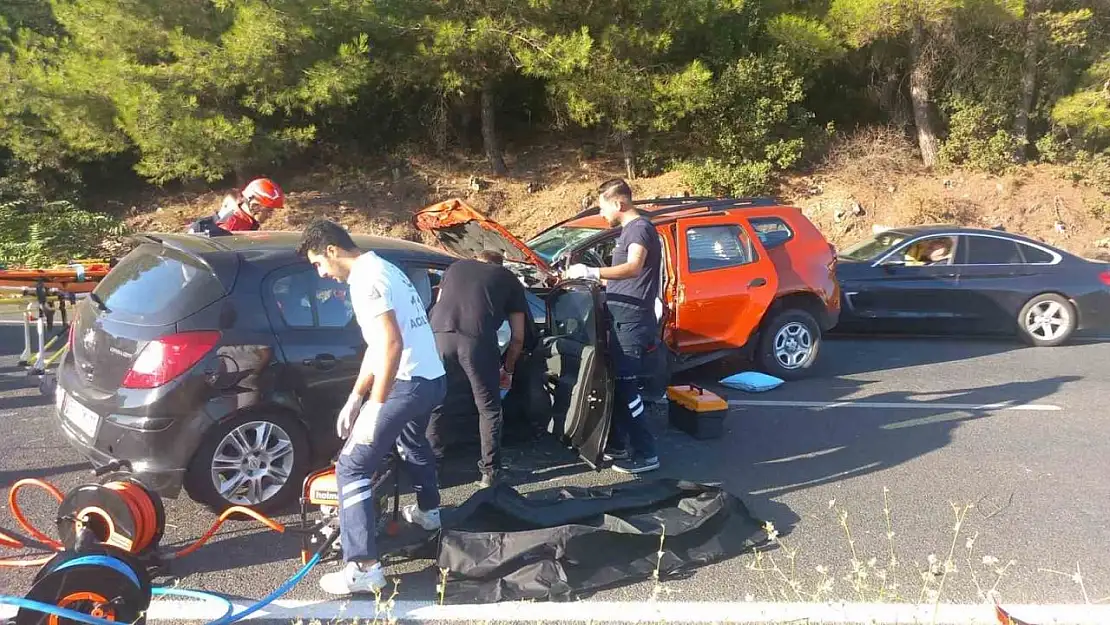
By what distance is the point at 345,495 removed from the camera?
346 centimetres

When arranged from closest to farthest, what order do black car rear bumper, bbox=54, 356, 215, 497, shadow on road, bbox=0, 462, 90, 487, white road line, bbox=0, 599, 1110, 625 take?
white road line, bbox=0, 599, 1110, 625
black car rear bumper, bbox=54, 356, 215, 497
shadow on road, bbox=0, 462, 90, 487

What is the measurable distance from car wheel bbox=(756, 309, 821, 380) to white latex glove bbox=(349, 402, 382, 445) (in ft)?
15.9

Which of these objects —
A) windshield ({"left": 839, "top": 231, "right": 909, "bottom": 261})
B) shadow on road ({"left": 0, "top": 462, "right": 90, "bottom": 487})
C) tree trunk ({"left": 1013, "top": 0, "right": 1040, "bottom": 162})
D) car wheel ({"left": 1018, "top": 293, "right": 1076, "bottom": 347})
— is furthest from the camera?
tree trunk ({"left": 1013, "top": 0, "right": 1040, "bottom": 162})

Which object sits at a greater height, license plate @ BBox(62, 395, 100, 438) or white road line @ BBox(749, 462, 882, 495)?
license plate @ BBox(62, 395, 100, 438)

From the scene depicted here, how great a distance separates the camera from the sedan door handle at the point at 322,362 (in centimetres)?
435

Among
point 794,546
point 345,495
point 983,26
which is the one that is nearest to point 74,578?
point 345,495

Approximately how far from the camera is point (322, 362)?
439 centimetres

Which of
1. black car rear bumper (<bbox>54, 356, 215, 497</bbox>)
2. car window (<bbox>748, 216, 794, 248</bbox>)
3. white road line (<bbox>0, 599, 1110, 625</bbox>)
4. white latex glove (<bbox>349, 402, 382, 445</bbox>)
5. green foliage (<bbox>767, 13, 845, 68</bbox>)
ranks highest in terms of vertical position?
green foliage (<bbox>767, 13, 845, 68</bbox>)

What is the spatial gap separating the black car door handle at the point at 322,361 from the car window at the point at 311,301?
0.63 ft

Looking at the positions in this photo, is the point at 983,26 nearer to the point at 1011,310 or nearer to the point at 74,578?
the point at 1011,310

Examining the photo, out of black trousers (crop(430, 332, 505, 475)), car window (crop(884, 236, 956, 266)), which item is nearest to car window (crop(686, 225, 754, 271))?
black trousers (crop(430, 332, 505, 475))

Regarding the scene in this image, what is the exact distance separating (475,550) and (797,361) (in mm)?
4893

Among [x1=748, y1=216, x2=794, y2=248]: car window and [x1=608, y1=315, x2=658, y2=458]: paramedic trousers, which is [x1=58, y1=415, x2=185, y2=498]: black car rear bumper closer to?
[x1=608, y1=315, x2=658, y2=458]: paramedic trousers

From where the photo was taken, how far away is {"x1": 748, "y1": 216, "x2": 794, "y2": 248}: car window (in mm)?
7490
